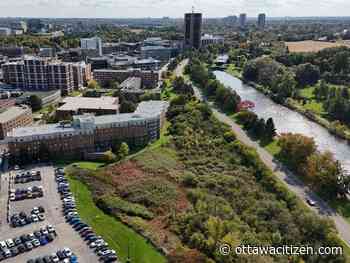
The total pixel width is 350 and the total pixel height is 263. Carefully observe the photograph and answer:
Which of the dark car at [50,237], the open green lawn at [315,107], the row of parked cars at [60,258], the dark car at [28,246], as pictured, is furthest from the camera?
the open green lawn at [315,107]

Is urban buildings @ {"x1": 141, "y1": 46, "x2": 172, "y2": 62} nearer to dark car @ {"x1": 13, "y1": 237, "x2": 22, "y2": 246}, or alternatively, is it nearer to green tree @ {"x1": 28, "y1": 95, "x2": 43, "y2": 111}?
green tree @ {"x1": 28, "y1": 95, "x2": 43, "y2": 111}

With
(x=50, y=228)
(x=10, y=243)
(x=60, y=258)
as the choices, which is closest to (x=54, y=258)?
(x=60, y=258)

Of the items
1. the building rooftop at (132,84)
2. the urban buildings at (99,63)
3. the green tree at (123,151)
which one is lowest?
the green tree at (123,151)

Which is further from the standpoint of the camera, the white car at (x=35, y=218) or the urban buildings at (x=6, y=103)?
the urban buildings at (x=6, y=103)

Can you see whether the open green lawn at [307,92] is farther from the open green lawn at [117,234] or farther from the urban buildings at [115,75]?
the open green lawn at [117,234]

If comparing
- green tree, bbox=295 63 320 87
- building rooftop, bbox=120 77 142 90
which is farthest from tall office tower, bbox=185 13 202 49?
building rooftop, bbox=120 77 142 90

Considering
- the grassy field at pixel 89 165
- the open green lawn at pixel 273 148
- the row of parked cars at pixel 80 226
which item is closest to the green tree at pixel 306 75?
the open green lawn at pixel 273 148

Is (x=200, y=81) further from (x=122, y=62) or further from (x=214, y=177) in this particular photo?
(x=214, y=177)

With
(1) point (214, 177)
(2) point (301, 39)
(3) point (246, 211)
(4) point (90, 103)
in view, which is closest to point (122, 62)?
(4) point (90, 103)
